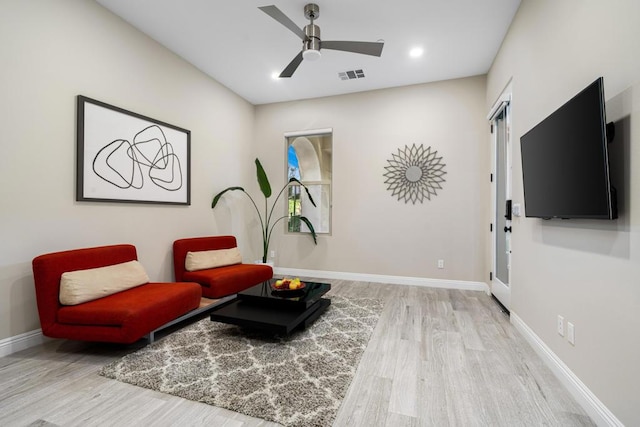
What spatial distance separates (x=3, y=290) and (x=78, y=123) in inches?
60.6

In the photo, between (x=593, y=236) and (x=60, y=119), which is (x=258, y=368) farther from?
(x=60, y=119)

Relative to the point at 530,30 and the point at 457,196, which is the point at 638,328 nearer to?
the point at 530,30

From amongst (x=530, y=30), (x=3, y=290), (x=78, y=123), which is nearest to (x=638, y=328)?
(x=530, y=30)

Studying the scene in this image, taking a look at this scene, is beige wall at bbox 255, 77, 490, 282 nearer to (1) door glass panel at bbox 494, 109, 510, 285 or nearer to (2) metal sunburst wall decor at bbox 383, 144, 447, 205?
(2) metal sunburst wall decor at bbox 383, 144, 447, 205

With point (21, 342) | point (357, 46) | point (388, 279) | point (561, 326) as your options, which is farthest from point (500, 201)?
point (21, 342)

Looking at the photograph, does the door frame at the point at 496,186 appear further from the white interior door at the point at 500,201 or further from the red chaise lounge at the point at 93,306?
the red chaise lounge at the point at 93,306

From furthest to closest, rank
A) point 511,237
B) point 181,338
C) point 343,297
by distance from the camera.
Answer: point 343,297 → point 511,237 → point 181,338

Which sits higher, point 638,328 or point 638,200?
point 638,200

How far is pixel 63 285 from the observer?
2316 millimetres

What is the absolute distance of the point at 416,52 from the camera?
3.73m

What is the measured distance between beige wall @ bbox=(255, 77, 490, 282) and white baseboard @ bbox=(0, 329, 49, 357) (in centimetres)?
340

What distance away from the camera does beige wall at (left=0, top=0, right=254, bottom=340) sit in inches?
90.8

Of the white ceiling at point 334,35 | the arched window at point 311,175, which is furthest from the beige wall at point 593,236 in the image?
the arched window at point 311,175

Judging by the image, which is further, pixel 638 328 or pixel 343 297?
pixel 343 297
